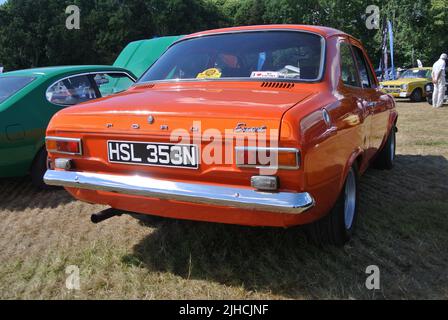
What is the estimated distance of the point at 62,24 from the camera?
36.9m

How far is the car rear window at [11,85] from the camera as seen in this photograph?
460 cm

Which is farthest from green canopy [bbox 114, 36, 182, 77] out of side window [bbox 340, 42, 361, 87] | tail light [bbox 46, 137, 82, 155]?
tail light [bbox 46, 137, 82, 155]

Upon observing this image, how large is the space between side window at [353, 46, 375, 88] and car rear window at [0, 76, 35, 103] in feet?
11.5

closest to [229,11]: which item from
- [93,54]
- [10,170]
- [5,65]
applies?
[93,54]

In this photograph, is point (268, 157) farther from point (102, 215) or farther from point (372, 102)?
point (372, 102)

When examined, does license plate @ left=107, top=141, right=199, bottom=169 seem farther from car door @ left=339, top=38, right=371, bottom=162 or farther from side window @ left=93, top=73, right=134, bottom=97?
side window @ left=93, top=73, right=134, bottom=97

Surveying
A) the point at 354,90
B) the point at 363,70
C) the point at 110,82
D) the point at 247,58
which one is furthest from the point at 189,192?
the point at 110,82

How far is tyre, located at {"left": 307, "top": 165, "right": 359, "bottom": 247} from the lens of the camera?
2.88 metres

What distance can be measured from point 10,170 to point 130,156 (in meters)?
2.49

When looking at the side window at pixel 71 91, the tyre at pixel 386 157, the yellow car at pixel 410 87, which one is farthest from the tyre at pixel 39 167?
the yellow car at pixel 410 87

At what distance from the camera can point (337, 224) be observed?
115 inches

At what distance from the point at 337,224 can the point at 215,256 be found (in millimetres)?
881

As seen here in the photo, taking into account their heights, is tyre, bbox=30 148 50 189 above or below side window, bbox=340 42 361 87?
below

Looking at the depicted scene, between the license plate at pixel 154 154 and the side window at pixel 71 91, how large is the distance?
2.56m
